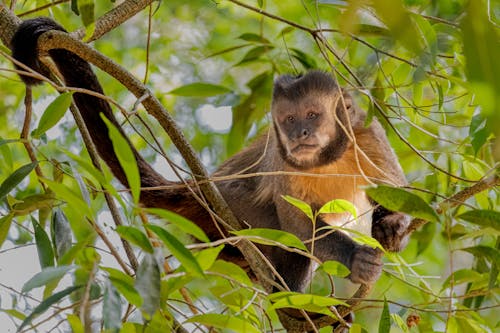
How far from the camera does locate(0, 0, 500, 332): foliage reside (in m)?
1.57

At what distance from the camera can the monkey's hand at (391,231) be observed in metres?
3.64

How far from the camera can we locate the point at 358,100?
4352mm

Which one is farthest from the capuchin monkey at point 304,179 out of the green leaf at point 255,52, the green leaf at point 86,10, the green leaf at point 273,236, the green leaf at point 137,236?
the green leaf at point 137,236

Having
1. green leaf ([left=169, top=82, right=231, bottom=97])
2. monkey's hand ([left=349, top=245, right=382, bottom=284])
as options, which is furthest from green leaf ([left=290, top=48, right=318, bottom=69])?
monkey's hand ([left=349, top=245, right=382, bottom=284])

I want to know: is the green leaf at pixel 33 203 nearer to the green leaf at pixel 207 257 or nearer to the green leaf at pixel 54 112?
the green leaf at pixel 54 112

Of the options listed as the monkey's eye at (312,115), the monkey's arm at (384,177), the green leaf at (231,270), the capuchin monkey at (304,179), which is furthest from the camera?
the monkey's eye at (312,115)

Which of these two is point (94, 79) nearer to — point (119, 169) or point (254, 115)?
point (119, 169)

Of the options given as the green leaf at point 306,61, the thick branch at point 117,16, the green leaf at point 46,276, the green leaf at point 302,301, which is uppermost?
the thick branch at point 117,16

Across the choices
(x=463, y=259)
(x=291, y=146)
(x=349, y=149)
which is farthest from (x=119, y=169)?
(x=463, y=259)

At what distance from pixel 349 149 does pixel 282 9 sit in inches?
95.6

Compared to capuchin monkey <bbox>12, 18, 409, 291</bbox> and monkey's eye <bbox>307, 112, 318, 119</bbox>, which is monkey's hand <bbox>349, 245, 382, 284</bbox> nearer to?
capuchin monkey <bbox>12, 18, 409, 291</bbox>

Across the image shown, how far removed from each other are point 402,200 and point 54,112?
40.2 inches

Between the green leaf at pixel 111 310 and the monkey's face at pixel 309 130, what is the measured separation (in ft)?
7.19

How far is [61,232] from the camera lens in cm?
210
